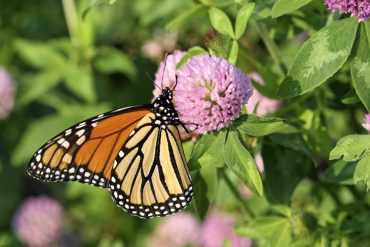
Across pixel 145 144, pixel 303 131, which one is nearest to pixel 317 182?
pixel 303 131

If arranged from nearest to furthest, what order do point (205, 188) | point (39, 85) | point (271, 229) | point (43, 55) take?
1. point (205, 188)
2. point (271, 229)
3. point (39, 85)
4. point (43, 55)

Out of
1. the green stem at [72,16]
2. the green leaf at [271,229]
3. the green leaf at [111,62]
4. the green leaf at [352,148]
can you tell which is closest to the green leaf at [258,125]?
the green leaf at [352,148]

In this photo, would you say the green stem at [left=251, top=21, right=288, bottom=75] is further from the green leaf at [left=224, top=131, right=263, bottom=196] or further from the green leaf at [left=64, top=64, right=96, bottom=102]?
the green leaf at [left=64, top=64, right=96, bottom=102]

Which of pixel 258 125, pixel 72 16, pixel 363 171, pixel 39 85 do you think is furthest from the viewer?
pixel 72 16

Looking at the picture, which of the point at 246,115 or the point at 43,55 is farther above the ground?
the point at 43,55

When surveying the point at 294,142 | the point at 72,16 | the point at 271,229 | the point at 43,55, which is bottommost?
the point at 271,229

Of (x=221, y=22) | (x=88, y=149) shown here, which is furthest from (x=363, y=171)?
(x=88, y=149)

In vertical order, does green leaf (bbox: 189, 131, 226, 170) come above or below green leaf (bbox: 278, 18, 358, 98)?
below

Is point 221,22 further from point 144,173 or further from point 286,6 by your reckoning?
point 144,173

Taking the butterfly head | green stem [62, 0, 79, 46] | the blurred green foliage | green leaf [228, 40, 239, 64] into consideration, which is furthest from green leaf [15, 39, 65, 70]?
green leaf [228, 40, 239, 64]
